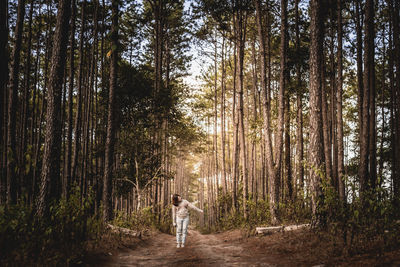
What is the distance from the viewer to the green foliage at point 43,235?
13.4ft

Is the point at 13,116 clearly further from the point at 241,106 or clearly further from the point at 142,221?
the point at 241,106

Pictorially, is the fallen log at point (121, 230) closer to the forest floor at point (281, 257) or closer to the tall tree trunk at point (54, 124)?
the forest floor at point (281, 257)

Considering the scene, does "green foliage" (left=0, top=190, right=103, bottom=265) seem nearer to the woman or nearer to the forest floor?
the forest floor

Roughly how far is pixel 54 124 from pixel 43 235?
8.14ft

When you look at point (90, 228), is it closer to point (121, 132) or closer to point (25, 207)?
point (25, 207)

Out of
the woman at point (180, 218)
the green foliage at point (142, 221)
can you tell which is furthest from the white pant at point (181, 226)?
the green foliage at point (142, 221)

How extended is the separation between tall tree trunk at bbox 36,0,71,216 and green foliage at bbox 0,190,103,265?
40 cm

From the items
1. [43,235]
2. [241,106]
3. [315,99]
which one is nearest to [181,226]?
[43,235]

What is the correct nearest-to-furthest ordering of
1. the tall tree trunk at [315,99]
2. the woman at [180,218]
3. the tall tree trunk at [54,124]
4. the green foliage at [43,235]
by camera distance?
the green foliage at [43,235] < the tall tree trunk at [54,124] < the tall tree trunk at [315,99] < the woman at [180,218]

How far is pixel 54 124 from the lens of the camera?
5.93m

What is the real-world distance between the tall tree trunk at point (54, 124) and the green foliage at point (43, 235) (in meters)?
0.40

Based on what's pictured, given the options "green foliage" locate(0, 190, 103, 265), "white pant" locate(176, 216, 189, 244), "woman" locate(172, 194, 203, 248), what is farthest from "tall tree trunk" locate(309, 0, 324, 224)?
"green foliage" locate(0, 190, 103, 265)

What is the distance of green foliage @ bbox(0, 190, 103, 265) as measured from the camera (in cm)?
409

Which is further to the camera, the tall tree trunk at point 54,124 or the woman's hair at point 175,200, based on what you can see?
the woman's hair at point 175,200
